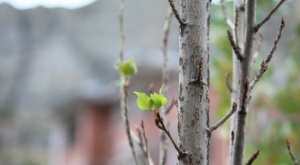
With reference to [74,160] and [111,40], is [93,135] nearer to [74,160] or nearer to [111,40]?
[74,160]

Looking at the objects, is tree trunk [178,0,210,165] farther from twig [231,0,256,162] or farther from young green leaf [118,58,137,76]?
young green leaf [118,58,137,76]

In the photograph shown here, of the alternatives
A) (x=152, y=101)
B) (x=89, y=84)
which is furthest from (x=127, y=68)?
(x=89, y=84)

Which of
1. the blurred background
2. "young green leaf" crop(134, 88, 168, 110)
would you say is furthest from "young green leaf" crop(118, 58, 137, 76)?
the blurred background

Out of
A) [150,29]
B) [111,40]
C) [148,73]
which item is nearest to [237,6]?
[148,73]

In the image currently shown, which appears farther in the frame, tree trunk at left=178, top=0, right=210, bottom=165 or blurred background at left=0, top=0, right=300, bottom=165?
blurred background at left=0, top=0, right=300, bottom=165

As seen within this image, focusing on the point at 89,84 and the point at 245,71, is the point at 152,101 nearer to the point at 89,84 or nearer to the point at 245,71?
the point at 245,71

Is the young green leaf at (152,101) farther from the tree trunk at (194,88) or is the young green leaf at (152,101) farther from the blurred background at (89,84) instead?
the blurred background at (89,84)
